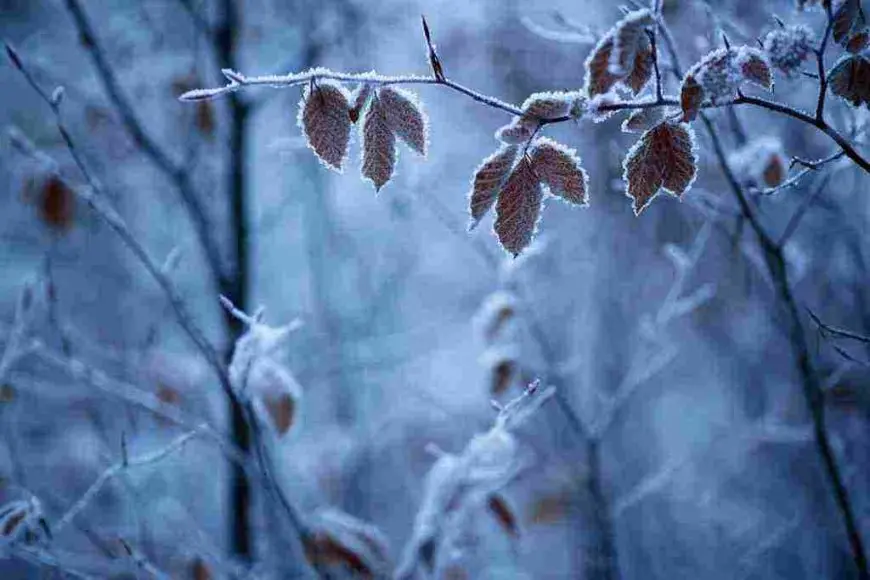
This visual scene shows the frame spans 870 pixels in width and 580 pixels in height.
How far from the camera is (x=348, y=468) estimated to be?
2.95 m

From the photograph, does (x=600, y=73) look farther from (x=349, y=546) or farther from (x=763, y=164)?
(x=349, y=546)

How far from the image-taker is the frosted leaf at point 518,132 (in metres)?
0.80

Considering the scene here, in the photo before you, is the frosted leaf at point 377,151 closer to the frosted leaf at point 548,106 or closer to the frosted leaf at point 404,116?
A: the frosted leaf at point 404,116

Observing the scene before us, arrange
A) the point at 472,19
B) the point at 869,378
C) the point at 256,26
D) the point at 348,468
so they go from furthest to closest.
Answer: the point at 472,19, the point at 348,468, the point at 256,26, the point at 869,378

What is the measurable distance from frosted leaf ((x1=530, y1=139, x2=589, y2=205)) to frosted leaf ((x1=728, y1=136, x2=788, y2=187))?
0.68 m

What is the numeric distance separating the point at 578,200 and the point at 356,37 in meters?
2.03

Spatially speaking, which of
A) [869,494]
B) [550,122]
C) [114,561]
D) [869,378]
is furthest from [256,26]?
[869,494]

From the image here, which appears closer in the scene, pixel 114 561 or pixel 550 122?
pixel 550 122

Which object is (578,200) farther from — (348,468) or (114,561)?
(348,468)

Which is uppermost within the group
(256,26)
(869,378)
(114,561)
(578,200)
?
(256,26)

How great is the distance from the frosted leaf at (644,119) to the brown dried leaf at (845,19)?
227mm

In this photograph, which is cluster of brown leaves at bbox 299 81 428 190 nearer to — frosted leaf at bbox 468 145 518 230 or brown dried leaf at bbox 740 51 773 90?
frosted leaf at bbox 468 145 518 230

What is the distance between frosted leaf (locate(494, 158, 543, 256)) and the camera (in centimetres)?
Result: 78

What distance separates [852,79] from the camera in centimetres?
78
